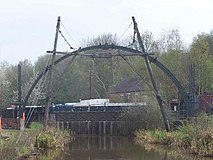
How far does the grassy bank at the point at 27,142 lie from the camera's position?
61.5 ft

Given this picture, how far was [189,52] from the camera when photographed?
51.7m

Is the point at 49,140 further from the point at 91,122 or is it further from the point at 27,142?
the point at 91,122

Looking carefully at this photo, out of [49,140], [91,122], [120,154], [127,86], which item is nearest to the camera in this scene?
[120,154]

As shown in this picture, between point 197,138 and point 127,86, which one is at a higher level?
point 127,86

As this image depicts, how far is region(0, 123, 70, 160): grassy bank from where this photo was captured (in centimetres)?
1875

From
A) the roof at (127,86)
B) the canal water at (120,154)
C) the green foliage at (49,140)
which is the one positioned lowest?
the canal water at (120,154)

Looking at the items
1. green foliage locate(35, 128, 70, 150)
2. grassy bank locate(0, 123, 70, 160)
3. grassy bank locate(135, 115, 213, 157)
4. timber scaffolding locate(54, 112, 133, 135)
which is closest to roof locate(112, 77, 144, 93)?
timber scaffolding locate(54, 112, 133, 135)

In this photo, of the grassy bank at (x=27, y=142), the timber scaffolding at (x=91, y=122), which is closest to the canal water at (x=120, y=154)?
the grassy bank at (x=27, y=142)

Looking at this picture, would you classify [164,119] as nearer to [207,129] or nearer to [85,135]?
[207,129]

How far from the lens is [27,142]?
81.7 feet

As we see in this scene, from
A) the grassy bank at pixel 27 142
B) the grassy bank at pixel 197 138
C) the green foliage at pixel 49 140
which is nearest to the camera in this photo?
the grassy bank at pixel 27 142

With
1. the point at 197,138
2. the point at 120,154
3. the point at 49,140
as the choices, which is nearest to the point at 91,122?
the point at 49,140

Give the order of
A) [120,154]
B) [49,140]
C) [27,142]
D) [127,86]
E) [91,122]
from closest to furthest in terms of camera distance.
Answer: [27,142], [120,154], [49,140], [91,122], [127,86]

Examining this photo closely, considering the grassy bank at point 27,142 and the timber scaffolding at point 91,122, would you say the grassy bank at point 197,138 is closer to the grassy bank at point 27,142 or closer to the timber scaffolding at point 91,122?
the grassy bank at point 27,142
